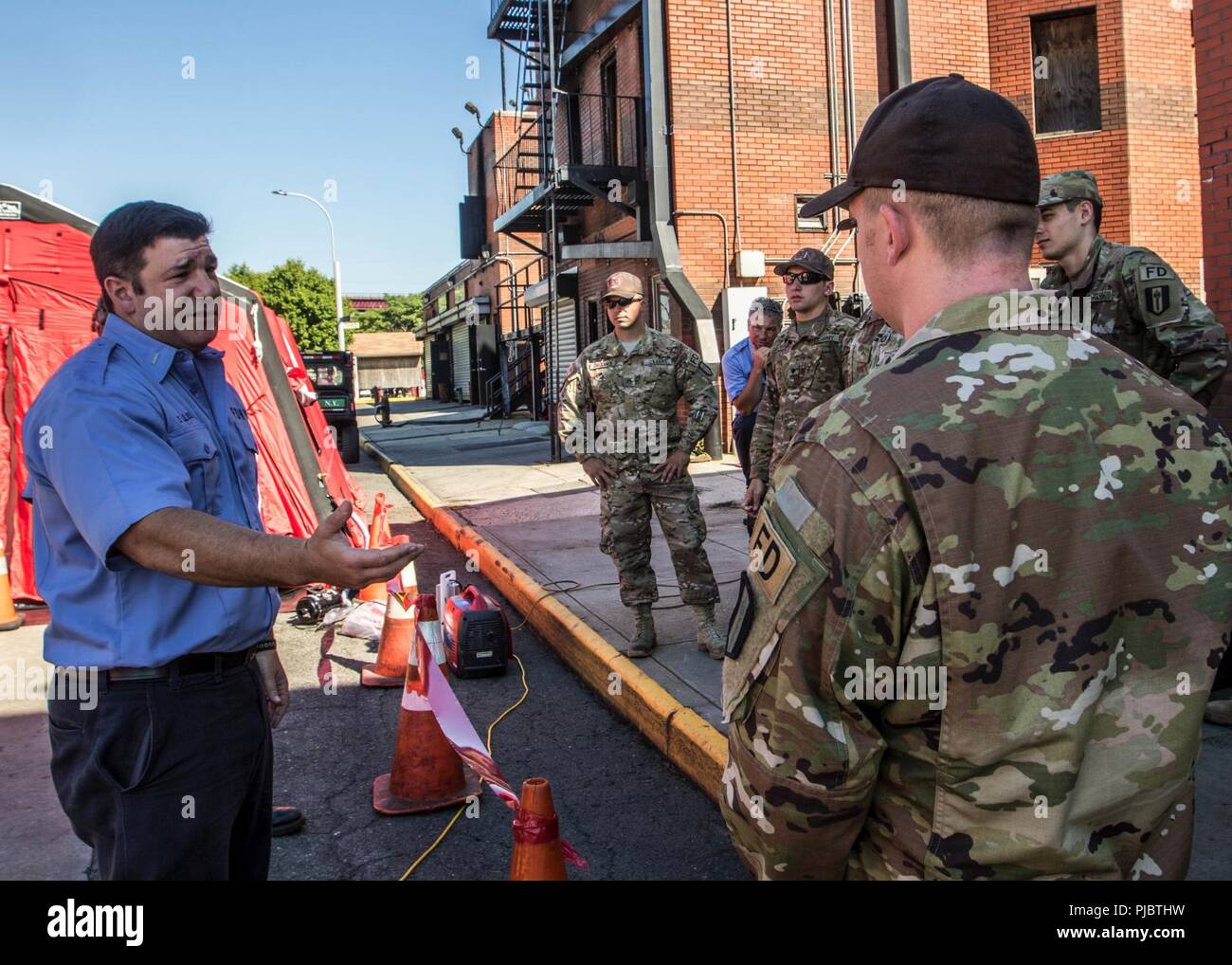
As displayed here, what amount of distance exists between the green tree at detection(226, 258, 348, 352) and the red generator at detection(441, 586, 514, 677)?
48696 millimetres

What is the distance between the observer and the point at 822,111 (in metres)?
15.1

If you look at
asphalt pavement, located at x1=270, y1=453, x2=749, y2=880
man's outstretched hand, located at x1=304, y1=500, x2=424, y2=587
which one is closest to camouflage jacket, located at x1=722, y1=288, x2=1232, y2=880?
man's outstretched hand, located at x1=304, y1=500, x2=424, y2=587

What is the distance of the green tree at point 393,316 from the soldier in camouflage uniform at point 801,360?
84397mm

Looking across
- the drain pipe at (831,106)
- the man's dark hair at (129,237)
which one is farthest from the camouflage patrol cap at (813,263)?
the drain pipe at (831,106)

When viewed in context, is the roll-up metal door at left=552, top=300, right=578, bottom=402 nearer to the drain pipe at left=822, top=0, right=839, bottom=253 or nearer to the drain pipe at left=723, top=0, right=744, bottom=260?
the drain pipe at left=723, top=0, right=744, bottom=260

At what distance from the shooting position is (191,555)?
185 centimetres

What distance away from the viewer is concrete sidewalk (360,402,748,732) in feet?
18.4

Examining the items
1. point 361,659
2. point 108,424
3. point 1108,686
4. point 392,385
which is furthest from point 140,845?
point 392,385

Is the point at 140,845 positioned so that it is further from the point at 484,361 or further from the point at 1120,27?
the point at 484,361

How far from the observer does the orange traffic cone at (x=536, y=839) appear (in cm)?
286

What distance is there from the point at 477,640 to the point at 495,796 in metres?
1.65

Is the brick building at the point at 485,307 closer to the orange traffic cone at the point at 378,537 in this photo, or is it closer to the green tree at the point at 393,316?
the orange traffic cone at the point at 378,537

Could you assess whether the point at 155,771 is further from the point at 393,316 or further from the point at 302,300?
the point at 393,316
